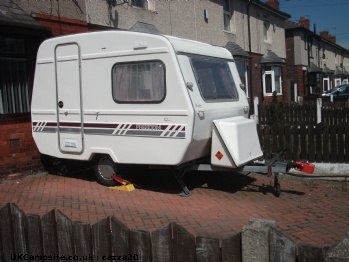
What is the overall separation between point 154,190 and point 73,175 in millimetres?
2005

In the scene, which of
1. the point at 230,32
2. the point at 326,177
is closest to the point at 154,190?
the point at 326,177

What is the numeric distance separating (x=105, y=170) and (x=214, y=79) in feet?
8.30

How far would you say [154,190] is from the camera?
6926 mm

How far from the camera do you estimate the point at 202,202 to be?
6.22 meters

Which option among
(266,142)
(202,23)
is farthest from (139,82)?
(202,23)

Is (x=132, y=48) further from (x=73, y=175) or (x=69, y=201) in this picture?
(x=73, y=175)

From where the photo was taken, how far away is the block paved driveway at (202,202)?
517 cm

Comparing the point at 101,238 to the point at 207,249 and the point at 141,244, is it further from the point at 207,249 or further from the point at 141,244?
the point at 207,249

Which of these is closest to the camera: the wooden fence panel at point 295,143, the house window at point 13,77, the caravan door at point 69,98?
the caravan door at point 69,98

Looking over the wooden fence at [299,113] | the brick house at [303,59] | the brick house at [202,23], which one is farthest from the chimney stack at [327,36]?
the wooden fence at [299,113]

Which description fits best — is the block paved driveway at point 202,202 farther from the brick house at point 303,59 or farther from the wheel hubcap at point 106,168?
the brick house at point 303,59

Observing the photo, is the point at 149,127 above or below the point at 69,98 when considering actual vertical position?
below

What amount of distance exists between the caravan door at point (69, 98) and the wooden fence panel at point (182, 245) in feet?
14.8

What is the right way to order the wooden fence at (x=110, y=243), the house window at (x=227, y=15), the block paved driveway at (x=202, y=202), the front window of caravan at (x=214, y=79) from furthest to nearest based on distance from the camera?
the house window at (x=227, y=15) → the front window of caravan at (x=214, y=79) → the block paved driveway at (x=202, y=202) → the wooden fence at (x=110, y=243)
